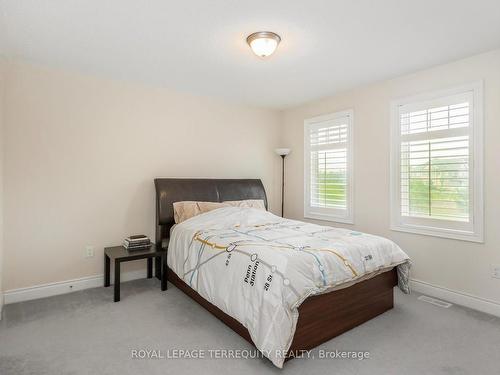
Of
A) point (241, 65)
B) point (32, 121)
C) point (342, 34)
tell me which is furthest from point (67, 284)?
point (342, 34)

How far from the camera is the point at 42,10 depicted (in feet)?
7.18

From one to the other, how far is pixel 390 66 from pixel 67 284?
426 cm

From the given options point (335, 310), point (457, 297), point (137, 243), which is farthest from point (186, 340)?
point (457, 297)

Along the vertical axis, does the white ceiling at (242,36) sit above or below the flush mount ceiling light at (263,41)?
above

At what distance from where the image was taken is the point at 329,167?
4.49m

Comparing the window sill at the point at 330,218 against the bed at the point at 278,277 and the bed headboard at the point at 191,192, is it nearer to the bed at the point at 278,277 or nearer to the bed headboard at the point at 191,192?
the bed headboard at the point at 191,192

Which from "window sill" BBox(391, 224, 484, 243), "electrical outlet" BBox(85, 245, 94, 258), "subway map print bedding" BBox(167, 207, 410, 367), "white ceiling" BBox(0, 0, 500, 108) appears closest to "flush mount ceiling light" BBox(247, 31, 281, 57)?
"white ceiling" BBox(0, 0, 500, 108)

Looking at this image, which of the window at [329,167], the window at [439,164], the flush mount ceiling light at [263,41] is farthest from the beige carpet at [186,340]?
the flush mount ceiling light at [263,41]

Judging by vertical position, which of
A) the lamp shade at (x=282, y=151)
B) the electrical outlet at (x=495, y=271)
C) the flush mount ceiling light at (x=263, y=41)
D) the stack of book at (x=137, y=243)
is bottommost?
the electrical outlet at (x=495, y=271)

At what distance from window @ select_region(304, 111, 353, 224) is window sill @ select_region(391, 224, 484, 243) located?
72 cm

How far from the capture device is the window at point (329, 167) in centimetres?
421

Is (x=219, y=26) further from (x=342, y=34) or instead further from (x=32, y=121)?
(x=32, y=121)

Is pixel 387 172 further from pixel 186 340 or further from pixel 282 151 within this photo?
pixel 186 340

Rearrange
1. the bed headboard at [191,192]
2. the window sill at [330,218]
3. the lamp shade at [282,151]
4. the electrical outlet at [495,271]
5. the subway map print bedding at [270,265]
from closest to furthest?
1. the subway map print bedding at [270,265]
2. the electrical outlet at [495,271]
3. the bed headboard at [191,192]
4. the window sill at [330,218]
5. the lamp shade at [282,151]
